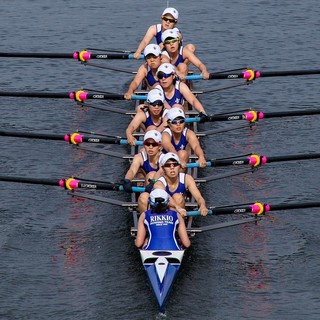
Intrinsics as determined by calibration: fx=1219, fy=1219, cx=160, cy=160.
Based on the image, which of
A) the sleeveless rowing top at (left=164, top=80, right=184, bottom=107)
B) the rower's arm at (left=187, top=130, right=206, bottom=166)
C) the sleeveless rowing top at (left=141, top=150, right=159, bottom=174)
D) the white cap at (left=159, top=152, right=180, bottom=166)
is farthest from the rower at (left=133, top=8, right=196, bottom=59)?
the white cap at (left=159, top=152, right=180, bottom=166)

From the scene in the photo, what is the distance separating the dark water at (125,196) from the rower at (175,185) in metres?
1.21

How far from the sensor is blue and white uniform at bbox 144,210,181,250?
81.3 feet

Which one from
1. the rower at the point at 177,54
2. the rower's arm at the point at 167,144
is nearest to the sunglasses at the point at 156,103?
the rower's arm at the point at 167,144

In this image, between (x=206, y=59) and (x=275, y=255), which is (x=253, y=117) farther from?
(x=206, y=59)

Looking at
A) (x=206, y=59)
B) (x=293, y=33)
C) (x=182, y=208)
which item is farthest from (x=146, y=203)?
(x=293, y=33)

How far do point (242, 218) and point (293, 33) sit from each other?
60.3 ft

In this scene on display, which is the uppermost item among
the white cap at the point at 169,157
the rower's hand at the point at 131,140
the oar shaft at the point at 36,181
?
the white cap at the point at 169,157

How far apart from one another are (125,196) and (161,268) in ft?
19.2

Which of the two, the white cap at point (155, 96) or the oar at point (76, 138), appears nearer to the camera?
the white cap at point (155, 96)

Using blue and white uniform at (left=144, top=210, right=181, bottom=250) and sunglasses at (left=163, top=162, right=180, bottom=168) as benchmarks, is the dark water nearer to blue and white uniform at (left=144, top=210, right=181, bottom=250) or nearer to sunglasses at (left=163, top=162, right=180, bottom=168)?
blue and white uniform at (left=144, top=210, right=181, bottom=250)

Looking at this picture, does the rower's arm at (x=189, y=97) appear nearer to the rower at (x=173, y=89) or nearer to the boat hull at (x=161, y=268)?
the rower at (x=173, y=89)

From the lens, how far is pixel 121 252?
2681 centimetres

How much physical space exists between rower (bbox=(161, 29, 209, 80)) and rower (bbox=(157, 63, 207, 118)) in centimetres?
206

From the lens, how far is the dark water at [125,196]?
81.6ft
